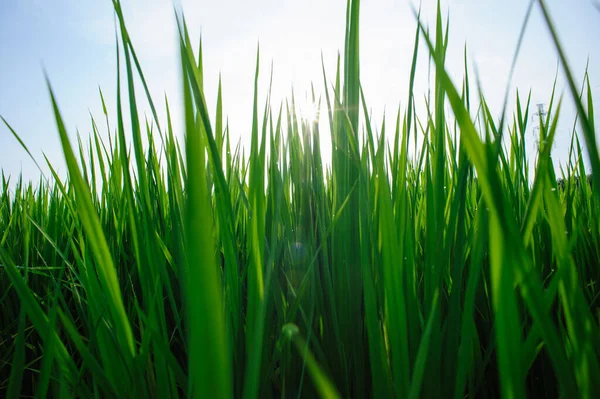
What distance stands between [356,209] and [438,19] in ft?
0.88

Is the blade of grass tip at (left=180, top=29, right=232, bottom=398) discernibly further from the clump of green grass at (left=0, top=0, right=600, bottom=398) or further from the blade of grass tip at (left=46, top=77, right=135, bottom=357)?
the blade of grass tip at (left=46, top=77, right=135, bottom=357)

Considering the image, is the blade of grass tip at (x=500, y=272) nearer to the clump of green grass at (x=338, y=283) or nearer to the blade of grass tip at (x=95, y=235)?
the clump of green grass at (x=338, y=283)

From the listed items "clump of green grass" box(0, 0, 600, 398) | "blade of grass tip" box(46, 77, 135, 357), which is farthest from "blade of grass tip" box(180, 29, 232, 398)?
"blade of grass tip" box(46, 77, 135, 357)

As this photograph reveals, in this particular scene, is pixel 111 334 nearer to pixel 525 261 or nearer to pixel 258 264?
pixel 258 264

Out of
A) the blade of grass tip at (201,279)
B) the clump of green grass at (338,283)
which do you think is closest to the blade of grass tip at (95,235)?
the clump of green grass at (338,283)

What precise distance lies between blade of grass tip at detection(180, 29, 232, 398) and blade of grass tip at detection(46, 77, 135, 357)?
0.50 feet

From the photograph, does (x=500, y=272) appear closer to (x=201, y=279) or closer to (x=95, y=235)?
(x=201, y=279)

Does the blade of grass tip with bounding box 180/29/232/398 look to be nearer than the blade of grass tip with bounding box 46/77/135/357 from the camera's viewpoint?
Yes

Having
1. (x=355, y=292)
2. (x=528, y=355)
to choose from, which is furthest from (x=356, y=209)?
(x=528, y=355)

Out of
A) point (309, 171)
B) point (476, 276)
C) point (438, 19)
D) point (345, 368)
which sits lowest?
point (345, 368)

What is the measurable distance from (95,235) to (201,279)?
0.20 metres

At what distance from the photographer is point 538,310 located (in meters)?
0.25

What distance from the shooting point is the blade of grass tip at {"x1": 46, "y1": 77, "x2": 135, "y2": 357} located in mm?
289

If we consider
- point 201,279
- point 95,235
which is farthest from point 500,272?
point 95,235
